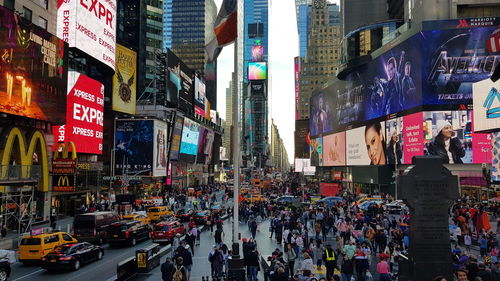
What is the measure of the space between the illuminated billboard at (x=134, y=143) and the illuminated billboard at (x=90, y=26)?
17.7 m

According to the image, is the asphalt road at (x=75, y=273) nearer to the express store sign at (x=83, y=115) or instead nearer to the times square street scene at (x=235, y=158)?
the times square street scene at (x=235, y=158)

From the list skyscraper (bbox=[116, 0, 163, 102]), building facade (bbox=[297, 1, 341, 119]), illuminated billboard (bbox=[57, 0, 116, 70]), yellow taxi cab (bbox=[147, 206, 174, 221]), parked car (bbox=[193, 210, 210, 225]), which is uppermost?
building facade (bbox=[297, 1, 341, 119])

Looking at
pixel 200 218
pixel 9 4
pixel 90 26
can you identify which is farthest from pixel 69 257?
pixel 90 26

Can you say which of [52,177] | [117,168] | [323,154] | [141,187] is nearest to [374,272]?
[52,177]

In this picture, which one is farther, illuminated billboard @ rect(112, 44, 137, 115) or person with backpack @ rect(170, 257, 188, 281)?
illuminated billboard @ rect(112, 44, 137, 115)

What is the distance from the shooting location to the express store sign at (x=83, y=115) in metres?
47.2

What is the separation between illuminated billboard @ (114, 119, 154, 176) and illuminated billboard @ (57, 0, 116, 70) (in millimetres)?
17684

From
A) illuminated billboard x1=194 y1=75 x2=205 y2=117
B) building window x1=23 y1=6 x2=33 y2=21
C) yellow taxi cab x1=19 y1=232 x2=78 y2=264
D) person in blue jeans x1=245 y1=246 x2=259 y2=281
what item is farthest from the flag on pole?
illuminated billboard x1=194 y1=75 x2=205 y2=117

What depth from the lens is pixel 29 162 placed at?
34.2m

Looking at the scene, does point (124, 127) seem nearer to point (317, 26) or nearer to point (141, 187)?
point (141, 187)

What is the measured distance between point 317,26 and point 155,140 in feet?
434

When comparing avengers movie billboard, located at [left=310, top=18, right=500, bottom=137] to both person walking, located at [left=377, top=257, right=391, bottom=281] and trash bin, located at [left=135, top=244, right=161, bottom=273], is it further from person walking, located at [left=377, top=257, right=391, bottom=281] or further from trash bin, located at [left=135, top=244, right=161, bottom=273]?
trash bin, located at [left=135, top=244, right=161, bottom=273]

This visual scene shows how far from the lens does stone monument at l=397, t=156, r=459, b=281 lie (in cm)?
1340

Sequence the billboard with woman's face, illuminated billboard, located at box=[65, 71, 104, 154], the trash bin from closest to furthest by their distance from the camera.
Answer: the trash bin, illuminated billboard, located at box=[65, 71, 104, 154], the billboard with woman's face
